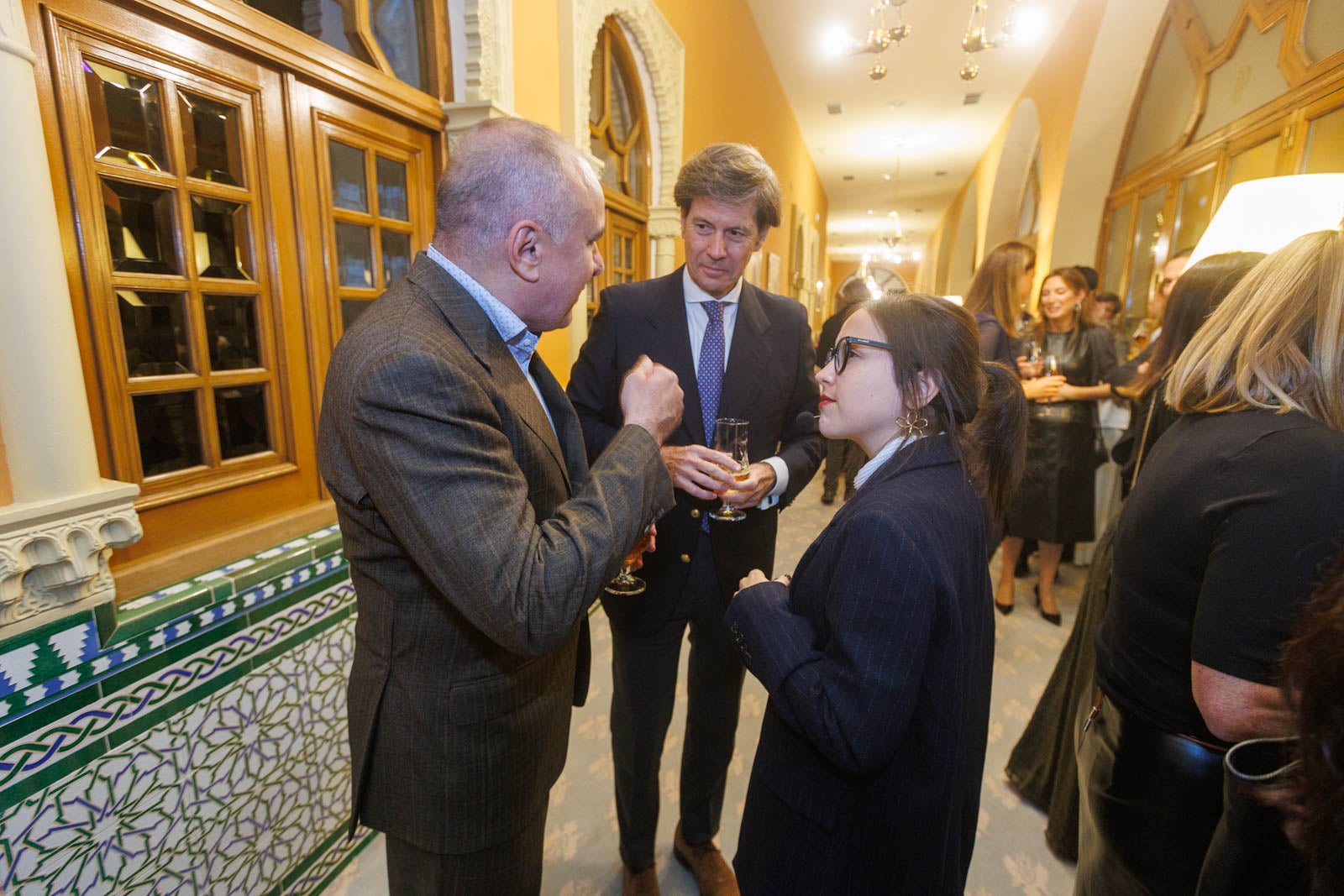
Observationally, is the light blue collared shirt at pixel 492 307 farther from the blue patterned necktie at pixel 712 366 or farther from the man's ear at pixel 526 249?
the blue patterned necktie at pixel 712 366

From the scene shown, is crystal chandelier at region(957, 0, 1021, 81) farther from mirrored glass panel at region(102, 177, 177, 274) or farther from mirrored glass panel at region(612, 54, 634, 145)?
mirrored glass panel at region(102, 177, 177, 274)

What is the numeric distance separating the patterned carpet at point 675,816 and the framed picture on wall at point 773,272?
15.0 ft

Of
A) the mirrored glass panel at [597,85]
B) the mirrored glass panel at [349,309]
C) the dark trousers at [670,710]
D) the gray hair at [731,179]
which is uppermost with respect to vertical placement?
the mirrored glass panel at [597,85]

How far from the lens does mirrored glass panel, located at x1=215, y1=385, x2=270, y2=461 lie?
1.58 m

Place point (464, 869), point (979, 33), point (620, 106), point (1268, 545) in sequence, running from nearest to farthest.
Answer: point (1268, 545) → point (464, 869) → point (620, 106) → point (979, 33)

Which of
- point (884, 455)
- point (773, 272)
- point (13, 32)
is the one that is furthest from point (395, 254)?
point (773, 272)

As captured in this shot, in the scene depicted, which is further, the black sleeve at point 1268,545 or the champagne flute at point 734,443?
the champagne flute at point 734,443

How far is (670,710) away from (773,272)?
617 centimetres

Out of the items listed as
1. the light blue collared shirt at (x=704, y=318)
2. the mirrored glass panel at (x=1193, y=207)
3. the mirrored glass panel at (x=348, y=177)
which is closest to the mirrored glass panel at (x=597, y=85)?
the mirrored glass panel at (x=348, y=177)

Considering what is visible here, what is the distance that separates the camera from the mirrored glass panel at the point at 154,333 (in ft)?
4.42

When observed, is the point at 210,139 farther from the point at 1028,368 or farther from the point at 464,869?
the point at 1028,368

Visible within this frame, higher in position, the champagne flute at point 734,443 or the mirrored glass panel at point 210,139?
the mirrored glass panel at point 210,139

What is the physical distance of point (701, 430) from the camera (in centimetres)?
155

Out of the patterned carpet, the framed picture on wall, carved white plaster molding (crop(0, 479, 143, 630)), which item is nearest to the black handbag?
the patterned carpet
